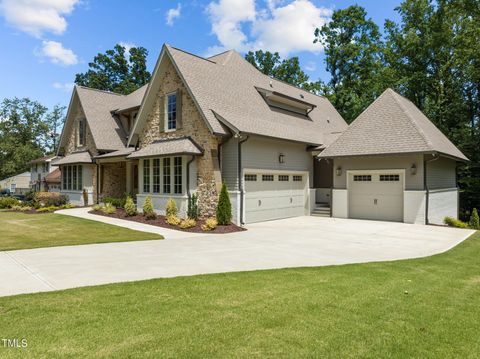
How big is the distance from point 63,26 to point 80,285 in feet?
46.3

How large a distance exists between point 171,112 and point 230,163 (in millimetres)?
4600

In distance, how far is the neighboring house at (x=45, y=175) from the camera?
30.6 m

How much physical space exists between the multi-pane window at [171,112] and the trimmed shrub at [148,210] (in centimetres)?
391

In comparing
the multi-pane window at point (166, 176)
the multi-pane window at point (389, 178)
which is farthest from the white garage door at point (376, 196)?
the multi-pane window at point (166, 176)

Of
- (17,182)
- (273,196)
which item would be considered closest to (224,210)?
(273,196)

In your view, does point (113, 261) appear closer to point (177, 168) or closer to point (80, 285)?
point (80, 285)

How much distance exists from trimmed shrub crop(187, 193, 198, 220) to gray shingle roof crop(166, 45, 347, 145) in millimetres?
3353

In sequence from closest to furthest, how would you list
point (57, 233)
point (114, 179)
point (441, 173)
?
1. point (57, 233)
2. point (441, 173)
3. point (114, 179)

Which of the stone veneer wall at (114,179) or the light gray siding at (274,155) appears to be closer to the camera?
the light gray siding at (274,155)

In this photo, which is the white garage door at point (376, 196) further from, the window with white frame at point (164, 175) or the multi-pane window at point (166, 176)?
the multi-pane window at point (166, 176)

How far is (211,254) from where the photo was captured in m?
9.02

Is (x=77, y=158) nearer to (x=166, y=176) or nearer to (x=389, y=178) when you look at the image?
(x=166, y=176)

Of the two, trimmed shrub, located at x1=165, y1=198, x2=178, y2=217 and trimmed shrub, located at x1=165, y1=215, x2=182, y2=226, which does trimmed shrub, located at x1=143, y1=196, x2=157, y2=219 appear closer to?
trimmed shrub, located at x1=165, y1=198, x2=178, y2=217

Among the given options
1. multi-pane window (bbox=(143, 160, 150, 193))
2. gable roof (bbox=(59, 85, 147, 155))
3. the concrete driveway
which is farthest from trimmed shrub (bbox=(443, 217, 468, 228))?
gable roof (bbox=(59, 85, 147, 155))
